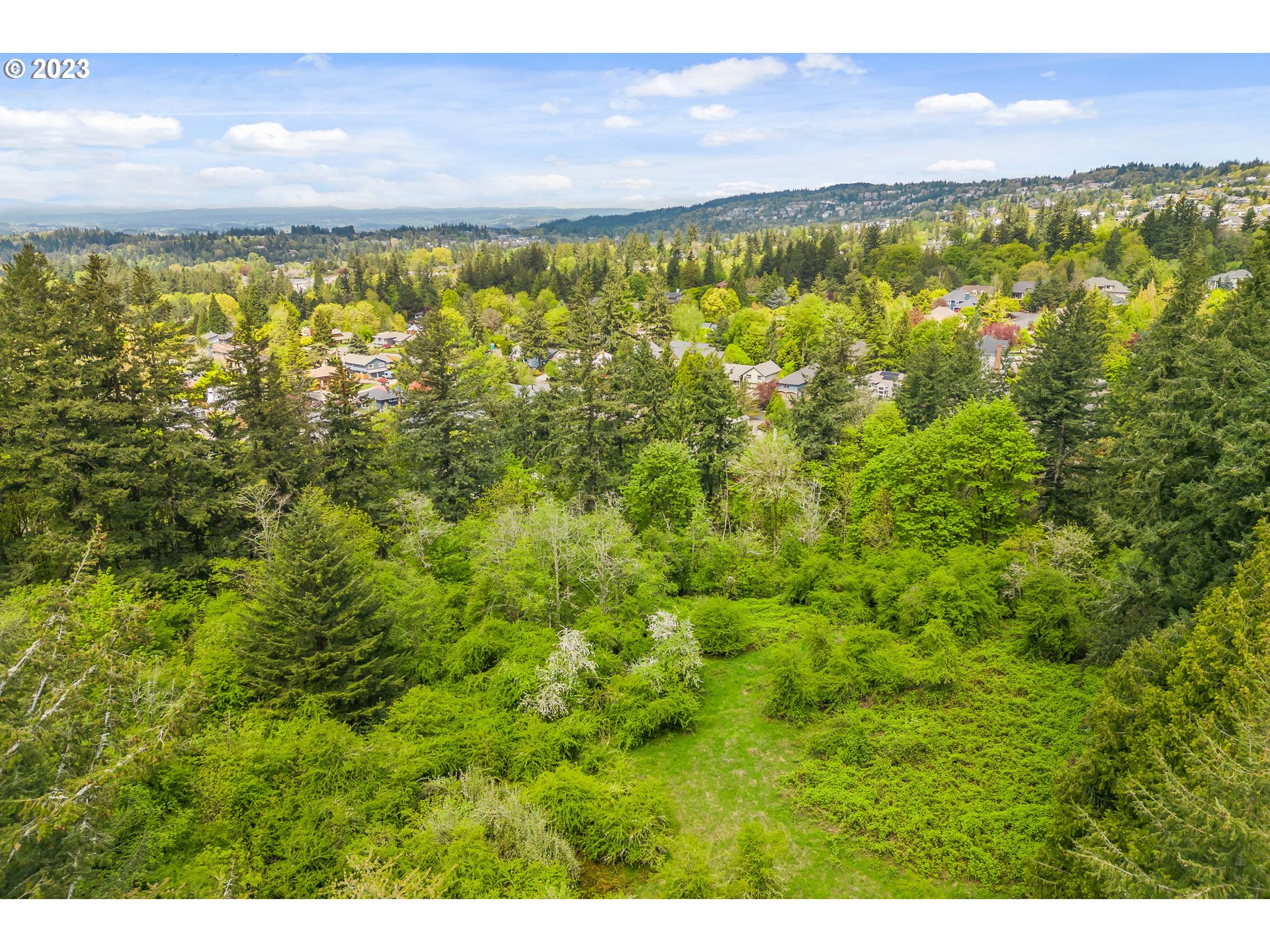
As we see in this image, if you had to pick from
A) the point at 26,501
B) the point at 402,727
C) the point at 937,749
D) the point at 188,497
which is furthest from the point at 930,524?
the point at 26,501

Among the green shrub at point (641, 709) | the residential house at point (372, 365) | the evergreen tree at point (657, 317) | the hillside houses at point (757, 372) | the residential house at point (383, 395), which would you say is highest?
the evergreen tree at point (657, 317)

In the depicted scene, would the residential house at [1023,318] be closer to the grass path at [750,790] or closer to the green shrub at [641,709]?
the grass path at [750,790]

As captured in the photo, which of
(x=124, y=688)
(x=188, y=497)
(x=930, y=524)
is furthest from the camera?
(x=930, y=524)

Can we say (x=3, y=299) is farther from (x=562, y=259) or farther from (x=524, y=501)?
(x=562, y=259)

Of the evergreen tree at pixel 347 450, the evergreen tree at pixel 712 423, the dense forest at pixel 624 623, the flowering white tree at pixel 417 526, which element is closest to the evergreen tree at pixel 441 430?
the dense forest at pixel 624 623

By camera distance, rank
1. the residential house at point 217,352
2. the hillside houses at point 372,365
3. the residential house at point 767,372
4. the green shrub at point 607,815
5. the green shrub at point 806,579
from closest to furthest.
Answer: the green shrub at point 607,815
the green shrub at point 806,579
the residential house at point 767,372
the residential house at point 217,352
the hillside houses at point 372,365

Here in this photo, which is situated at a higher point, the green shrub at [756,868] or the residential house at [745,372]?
the residential house at [745,372]

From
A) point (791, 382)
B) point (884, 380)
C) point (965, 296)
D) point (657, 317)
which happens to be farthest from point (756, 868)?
point (965, 296)
